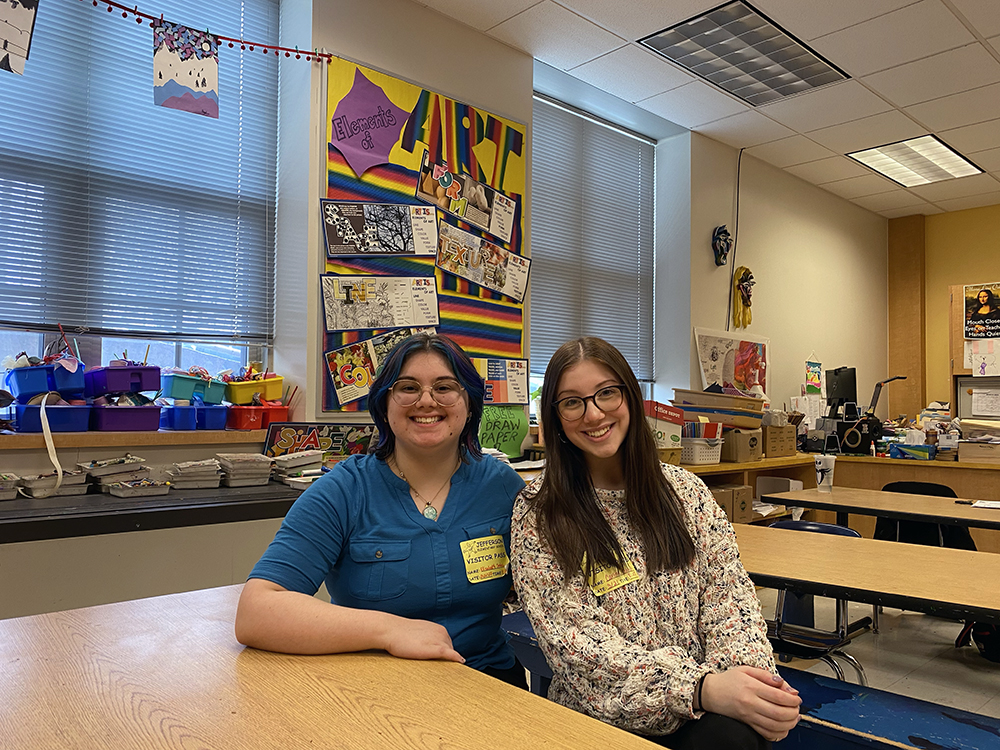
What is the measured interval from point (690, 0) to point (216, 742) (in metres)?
3.85

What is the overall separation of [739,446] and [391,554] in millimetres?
3896

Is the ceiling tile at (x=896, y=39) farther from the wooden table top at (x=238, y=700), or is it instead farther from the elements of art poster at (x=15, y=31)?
the wooden table top at (x=238, y=700)

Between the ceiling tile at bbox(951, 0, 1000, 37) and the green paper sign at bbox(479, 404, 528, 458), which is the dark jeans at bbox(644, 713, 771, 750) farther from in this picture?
the ceiling tile at bbox(951, 0, 1000, 37)

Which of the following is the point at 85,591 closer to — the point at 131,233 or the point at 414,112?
the point at 131,233

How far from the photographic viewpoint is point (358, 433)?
126 inches

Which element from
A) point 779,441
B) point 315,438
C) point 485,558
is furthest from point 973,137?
point 485,558

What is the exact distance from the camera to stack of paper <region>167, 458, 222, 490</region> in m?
2.66

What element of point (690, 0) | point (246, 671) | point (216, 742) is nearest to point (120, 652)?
point (246, 671)

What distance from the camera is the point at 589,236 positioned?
5246 mm

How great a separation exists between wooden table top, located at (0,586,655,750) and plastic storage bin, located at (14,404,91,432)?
160cm

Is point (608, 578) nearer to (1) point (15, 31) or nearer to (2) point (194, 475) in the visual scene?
(2) point (194, 475)

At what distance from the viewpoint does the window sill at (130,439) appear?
2635mm

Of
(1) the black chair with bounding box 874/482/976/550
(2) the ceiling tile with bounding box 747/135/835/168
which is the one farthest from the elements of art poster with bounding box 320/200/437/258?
(2) the ceiling tile with bounding box 747/135/835/168

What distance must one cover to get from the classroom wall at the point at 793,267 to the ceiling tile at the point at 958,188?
64 cm
